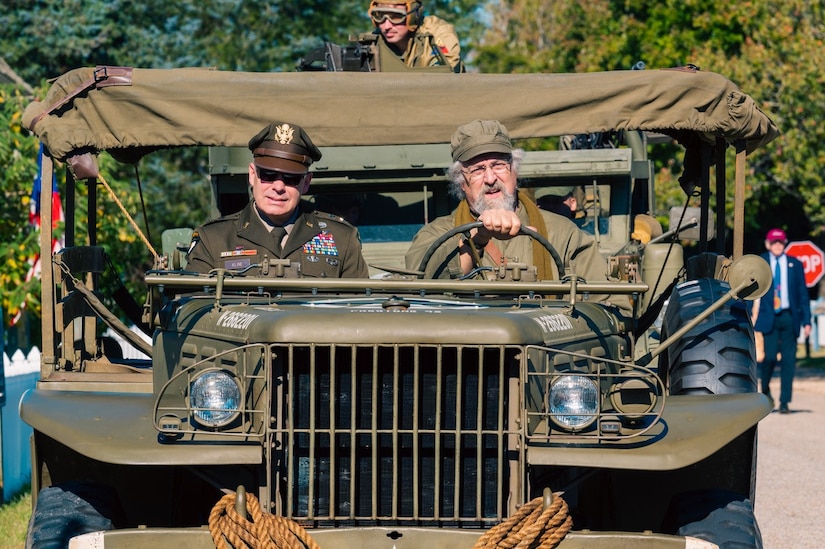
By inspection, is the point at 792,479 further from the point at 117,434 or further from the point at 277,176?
the point at 117,434

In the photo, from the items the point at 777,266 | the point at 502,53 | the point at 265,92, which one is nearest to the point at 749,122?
the point at 265,92

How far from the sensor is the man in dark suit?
52.2 ft

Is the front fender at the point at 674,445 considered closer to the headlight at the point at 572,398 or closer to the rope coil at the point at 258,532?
the headlight at the point at 572,398

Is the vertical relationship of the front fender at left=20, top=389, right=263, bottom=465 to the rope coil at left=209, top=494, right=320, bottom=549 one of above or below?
above

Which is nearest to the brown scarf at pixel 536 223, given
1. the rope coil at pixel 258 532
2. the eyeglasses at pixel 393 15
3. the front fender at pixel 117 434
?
the front fender at pixel 117 434

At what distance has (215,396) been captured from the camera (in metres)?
4.99

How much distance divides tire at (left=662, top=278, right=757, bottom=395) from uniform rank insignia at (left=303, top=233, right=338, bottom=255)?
1.56 metres

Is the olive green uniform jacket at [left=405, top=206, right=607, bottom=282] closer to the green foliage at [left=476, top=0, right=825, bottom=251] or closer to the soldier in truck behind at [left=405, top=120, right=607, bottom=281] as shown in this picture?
the soldier in truck behind at [left=405, top=120, right=607, bottom=281]

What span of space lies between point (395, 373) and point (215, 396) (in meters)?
0.66

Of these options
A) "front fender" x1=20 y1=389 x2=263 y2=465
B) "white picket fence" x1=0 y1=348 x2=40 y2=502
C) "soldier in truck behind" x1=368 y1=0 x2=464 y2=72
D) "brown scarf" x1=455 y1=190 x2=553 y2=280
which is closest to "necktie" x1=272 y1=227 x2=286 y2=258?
"brown scarf" x1=455 y1=190 x2=553 y2=280

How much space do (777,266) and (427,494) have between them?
12.4 metres

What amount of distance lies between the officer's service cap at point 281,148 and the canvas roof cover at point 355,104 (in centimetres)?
11

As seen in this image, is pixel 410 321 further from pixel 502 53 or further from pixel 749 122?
pixel 502 53

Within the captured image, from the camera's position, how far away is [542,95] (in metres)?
6.46
